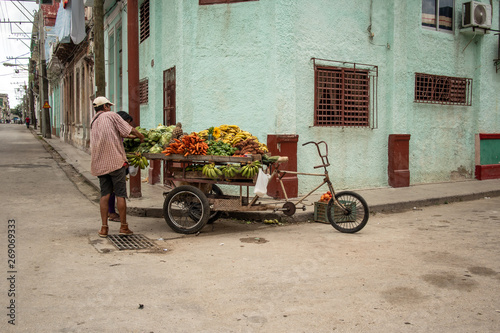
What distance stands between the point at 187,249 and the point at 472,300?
3.30m

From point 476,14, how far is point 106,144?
33.8 feet

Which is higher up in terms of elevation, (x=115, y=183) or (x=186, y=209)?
(x=115, y=183)

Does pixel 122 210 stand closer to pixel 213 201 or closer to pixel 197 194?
pixel 197 194

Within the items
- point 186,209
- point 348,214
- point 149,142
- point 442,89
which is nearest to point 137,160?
point 149,142

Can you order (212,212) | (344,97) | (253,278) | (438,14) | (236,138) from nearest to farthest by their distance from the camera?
(253,278), (236,138), (212,212), (344,97), (438,14)

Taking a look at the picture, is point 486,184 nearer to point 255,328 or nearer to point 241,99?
point 241,99

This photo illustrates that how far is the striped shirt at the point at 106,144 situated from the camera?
627 centimetres

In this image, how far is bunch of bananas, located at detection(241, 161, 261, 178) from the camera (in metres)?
6.41

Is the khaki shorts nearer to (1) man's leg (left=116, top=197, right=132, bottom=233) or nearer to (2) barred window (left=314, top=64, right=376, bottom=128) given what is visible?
(1) man's leg (left=116, top=197, right=132, bottom=233)

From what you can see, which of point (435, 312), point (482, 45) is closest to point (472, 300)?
point (435, 312)

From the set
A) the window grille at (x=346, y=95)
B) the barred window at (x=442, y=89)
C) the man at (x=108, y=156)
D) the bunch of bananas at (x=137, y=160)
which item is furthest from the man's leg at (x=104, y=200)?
the barred window at (x=442, y=89)

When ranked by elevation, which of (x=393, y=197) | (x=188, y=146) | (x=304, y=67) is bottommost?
(x=393, y=197)

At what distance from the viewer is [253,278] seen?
4.63 meters

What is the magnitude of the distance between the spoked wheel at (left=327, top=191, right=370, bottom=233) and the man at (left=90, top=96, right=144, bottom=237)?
3087 millimetres
